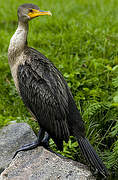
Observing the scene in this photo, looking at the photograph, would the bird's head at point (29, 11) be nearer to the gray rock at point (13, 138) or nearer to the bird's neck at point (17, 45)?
the bird's neck at point (17, 45)

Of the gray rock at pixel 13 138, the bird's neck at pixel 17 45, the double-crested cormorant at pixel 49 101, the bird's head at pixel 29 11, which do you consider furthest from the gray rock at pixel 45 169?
the bird's head at pixel 29 11

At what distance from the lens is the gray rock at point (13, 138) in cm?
415

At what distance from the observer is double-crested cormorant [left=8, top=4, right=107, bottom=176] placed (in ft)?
12.1

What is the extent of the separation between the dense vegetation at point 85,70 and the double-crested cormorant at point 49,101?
1.47 feet

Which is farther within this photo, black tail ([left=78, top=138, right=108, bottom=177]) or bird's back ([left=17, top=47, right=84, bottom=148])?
bird's back ([left=17, top=47, right=84, bottom=148])

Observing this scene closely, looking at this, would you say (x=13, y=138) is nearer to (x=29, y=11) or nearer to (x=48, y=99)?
(x=48, y=99)

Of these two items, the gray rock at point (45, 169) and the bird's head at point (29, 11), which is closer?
the gray rock at point (45, 169)

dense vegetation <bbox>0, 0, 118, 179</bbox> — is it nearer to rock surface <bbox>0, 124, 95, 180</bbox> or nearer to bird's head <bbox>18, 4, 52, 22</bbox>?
rock surface <bbox>0, 124, 95, 180</bbox>

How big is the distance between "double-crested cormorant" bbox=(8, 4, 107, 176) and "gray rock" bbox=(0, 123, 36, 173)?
0.41 meters

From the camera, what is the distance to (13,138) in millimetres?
4316

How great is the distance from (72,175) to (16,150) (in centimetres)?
97

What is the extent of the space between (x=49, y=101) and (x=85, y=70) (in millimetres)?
1811

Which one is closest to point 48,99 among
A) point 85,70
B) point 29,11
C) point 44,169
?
point 44,169

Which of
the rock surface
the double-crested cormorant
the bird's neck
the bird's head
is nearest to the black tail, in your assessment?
the double-crested cormorant
